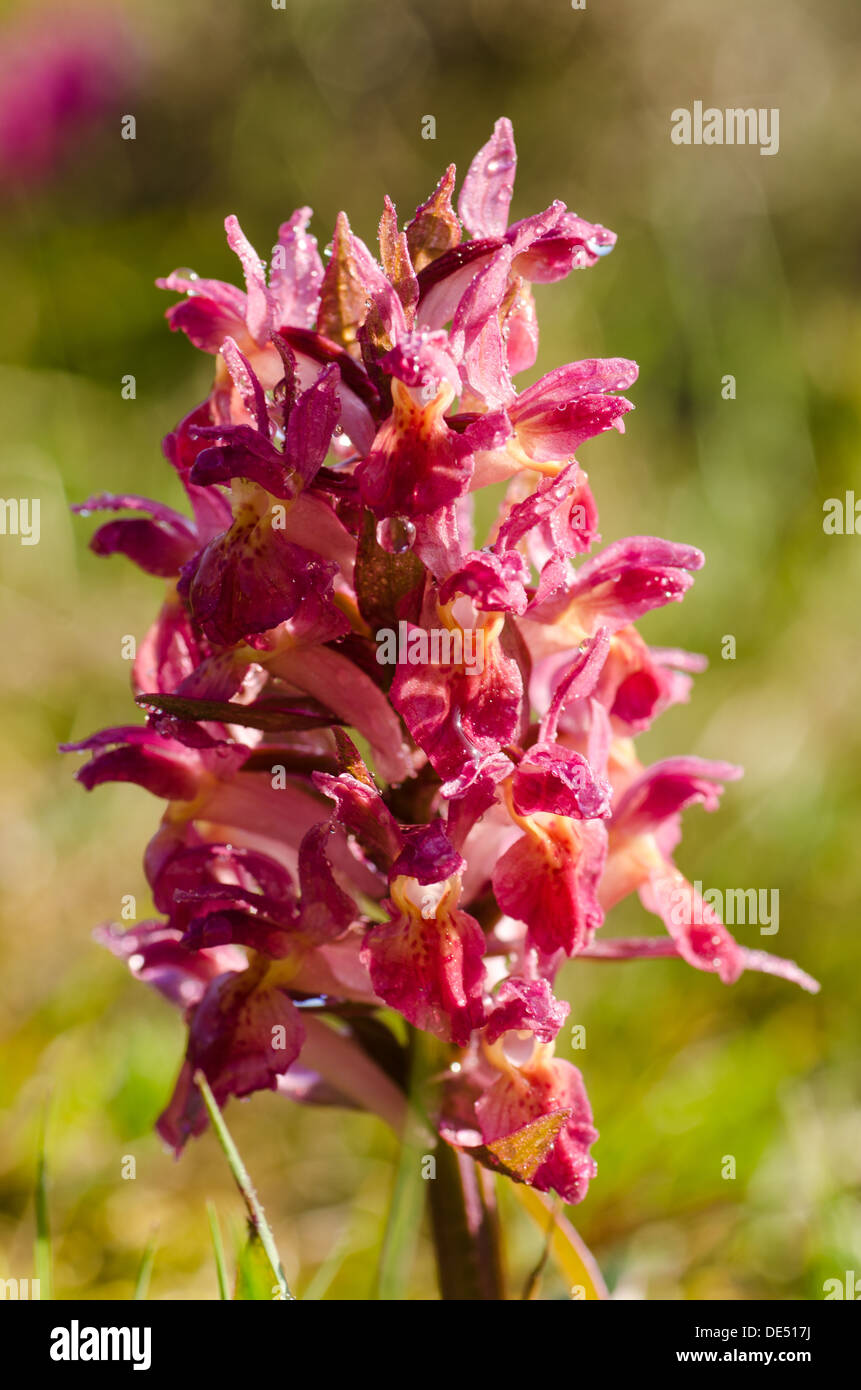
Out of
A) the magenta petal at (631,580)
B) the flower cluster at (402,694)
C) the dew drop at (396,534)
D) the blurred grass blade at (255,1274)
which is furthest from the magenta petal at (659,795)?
the blurred grass blade at (255,1274)

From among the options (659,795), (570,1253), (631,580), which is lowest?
(570,1253)

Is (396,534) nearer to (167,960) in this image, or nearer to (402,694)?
(402,694)

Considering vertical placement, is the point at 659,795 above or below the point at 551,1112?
above

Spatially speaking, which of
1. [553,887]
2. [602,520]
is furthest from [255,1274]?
[602,520]

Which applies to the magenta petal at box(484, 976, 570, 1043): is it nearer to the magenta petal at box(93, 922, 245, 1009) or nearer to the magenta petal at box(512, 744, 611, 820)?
the magenta petal at box(512, 744, 611, 820)

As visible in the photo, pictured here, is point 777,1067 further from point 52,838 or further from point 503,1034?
point 52,838

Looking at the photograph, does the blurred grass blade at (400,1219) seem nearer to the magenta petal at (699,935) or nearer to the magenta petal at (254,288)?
Answer: the magenta petal at (699,935)

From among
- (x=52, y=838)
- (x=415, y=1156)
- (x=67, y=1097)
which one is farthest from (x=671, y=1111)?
(x=52, y=838)
